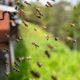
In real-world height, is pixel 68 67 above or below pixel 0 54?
below

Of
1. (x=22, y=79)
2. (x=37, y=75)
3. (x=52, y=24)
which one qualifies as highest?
(x=37, y=75)

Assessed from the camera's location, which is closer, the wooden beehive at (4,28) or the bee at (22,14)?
the bee at (22,14)

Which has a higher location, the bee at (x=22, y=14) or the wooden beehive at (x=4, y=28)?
the bee at (x=22, y=14)

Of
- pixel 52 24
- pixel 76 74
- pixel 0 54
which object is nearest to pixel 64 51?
pixel 76 74

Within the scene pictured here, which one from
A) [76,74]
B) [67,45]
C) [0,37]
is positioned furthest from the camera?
[67,45]

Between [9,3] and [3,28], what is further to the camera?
[9,3]

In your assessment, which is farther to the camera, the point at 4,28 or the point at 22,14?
the point at 4,28

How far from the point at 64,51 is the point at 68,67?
7.37 feet

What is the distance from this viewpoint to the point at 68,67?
1040 centimetres

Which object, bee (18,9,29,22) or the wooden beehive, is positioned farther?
the wooden beehive

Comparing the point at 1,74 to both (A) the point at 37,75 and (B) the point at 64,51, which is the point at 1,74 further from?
(B) the point at 64,51

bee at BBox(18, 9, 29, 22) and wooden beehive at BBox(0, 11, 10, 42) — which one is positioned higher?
bee at BBox(18, 9, 29, 22)

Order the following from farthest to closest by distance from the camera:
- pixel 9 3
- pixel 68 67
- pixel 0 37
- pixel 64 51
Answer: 1. pixel 64 51
2. pixel 68 67
3. pixel 9 3
4. pixel 0 37

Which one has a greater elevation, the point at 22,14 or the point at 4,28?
the point at 22,14
